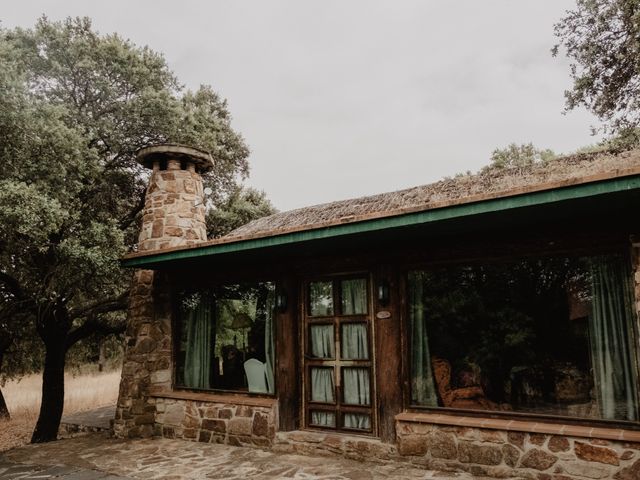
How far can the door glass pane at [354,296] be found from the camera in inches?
223

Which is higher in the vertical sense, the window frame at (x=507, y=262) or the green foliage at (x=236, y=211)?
the green foliage at (x=236, y=211)

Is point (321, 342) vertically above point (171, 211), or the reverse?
point (171, 211)

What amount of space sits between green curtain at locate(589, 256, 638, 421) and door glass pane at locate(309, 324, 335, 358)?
9.10 ft

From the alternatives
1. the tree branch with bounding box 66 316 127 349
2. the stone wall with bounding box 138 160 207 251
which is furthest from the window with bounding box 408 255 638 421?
the tree branch with bounding box 66 316 127 349

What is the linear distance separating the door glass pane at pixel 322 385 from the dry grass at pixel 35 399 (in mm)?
8590

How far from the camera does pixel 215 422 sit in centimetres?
644

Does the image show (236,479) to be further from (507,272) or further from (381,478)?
(507,272)

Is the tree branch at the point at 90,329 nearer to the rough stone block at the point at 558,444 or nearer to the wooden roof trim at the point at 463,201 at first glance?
the wooden roof trim at the point at 463,201

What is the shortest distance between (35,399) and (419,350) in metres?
14.6

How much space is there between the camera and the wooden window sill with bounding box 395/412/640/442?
4.05 meters

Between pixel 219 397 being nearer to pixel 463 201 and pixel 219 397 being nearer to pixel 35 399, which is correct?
pixel 463 201

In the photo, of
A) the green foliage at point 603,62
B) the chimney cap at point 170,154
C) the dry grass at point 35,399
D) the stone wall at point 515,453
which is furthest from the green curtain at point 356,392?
the dry grass at point 35,399

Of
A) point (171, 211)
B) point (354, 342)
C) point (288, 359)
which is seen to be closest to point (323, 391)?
point (288, 359)

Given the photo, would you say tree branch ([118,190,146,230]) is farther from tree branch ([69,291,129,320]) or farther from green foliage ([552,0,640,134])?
green foliage ([552,0,640,134])
